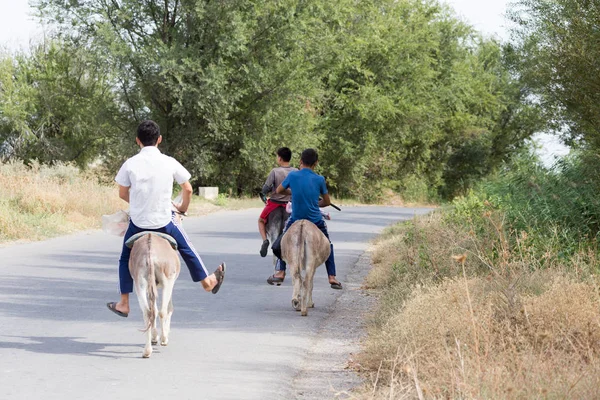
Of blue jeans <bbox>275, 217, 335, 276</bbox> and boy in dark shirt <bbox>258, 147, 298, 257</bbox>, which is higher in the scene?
boy in dark shirt <bbox>258, 147, 298, 257</bbox>

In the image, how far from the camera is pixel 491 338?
7418 millimetres

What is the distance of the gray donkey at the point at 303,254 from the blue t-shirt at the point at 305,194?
1.04 feet

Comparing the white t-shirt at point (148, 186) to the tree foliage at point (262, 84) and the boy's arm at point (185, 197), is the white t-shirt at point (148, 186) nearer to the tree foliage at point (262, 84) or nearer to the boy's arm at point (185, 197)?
the boy's arm at point (185, 197)

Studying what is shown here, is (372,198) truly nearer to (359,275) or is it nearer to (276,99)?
(276,99)

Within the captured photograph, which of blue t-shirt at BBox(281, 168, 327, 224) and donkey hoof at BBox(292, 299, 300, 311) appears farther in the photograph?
blue t-shirt at BBox(281, 168, 327, 224)

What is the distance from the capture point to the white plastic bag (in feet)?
30.0

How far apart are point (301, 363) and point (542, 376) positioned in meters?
2.55

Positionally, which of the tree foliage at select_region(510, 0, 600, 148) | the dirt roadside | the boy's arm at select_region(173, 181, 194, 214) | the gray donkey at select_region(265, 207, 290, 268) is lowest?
the dirt roadside

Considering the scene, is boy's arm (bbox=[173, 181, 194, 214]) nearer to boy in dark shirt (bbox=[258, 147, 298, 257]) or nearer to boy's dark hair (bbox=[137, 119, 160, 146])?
boy's dark hair (bbox=[137, 119, 160, 146])

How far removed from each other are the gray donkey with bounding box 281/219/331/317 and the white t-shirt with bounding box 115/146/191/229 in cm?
262

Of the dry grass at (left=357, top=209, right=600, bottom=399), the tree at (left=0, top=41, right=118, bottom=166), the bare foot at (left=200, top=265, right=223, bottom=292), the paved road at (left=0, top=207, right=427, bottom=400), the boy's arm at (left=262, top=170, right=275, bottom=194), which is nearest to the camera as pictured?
the dry grass at (left=357, top=209, right=600, bottom=399)

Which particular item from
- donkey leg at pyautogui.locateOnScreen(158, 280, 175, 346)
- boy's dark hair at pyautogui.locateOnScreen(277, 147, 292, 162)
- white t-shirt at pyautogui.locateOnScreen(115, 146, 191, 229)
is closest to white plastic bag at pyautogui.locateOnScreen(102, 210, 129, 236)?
white t-shirt at pyautogui.locateOnScreen(115, 146, 191, 229)

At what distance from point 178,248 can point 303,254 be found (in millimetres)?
2333

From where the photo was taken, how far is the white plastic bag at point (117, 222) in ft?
30.0
